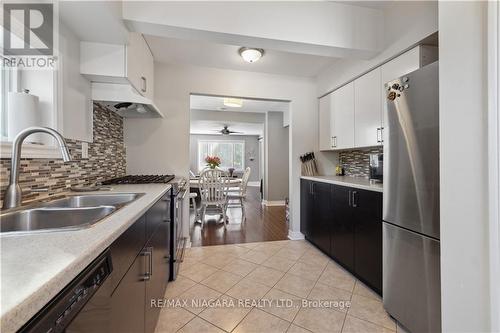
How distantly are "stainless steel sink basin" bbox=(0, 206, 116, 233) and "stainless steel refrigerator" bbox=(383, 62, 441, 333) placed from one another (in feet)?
5.43

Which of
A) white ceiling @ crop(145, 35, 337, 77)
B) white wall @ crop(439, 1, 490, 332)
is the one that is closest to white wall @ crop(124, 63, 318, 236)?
white ceiling @ crop(145, 35, 337, 77)

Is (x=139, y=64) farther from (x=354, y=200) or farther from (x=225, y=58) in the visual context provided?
(x=354, y=200)

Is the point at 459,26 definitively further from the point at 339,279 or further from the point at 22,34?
the point at 22,34

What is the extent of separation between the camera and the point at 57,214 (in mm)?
1062

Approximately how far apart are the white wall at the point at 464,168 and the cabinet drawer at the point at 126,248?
1342mm

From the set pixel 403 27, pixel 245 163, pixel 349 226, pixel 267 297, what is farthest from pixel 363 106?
pixel 245 163

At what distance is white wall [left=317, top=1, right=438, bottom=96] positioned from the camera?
1.62 m

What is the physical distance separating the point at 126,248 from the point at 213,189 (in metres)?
2.75

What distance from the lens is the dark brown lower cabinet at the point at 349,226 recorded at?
1.74 m

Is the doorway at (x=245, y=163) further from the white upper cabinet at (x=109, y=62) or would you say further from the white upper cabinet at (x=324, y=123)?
the white upper cabinet at (x=109, y=62)

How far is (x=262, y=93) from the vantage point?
2980mm

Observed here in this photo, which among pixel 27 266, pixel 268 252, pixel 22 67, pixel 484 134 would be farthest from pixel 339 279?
pixel 22 67

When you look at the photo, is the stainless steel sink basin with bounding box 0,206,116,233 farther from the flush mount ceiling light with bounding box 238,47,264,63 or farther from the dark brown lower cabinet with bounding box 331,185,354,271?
the flush mount ceiling light with bounding box 238,47,264,63

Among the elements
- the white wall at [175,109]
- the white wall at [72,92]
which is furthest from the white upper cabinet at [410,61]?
the white wall at [72,92]
